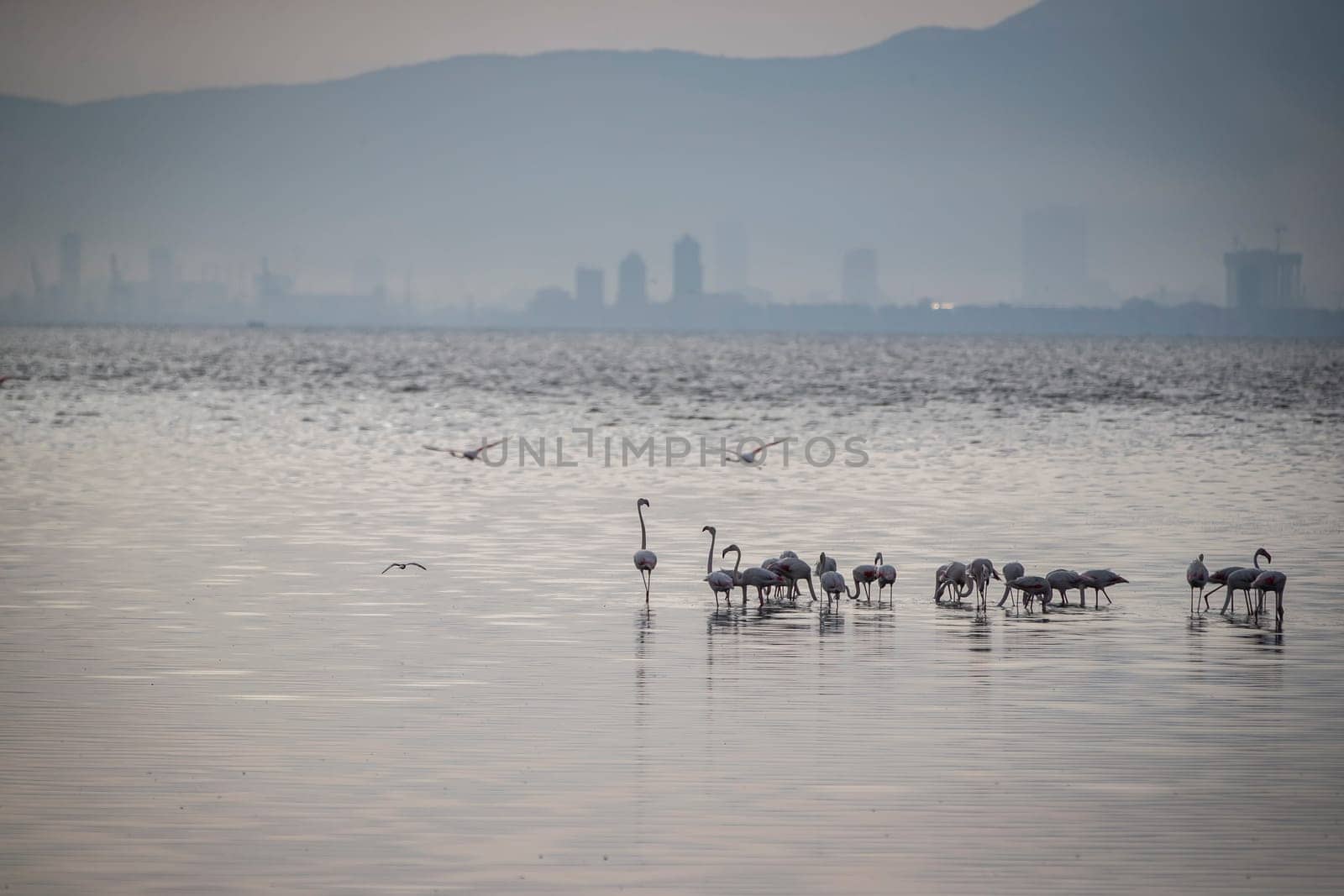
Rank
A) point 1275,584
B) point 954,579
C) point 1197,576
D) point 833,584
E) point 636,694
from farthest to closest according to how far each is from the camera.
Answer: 1. point 954,579
2. point 1197,576
3. point 833,584
4. point 1275,584
5. point 636,694

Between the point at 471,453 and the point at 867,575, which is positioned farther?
the point at 471,453

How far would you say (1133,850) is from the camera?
35.7ft

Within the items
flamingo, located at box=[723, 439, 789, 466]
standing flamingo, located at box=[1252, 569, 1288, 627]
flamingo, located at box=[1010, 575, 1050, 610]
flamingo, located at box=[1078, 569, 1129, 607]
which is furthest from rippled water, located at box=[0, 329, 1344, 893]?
flamingo, located at box=[723, 439, 789, 466]

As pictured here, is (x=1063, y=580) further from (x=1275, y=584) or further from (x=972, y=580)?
(x=1275, y=584)

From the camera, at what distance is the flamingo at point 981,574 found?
20.1m

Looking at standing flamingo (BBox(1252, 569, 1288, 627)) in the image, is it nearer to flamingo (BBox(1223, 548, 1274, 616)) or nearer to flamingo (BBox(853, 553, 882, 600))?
flamingo (BBox(1223, 548, 1274, 616))

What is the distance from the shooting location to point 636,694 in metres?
15.0

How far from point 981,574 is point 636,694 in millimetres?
6552

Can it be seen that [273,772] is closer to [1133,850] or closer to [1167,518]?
[1133,850]

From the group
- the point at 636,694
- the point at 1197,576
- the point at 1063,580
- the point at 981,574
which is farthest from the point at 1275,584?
the point at 636,694

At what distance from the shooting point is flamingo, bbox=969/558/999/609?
20125 millimetres

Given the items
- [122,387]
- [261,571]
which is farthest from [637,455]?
[122,387]

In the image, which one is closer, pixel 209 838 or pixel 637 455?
pixel 209 838

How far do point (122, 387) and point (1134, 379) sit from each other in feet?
205
